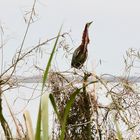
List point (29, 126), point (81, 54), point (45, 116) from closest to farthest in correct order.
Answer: point (45, 116)
point (29, 126)
point (81, 54)

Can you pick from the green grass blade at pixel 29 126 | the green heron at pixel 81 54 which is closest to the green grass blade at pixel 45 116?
the green grass blade at pixel 29 126

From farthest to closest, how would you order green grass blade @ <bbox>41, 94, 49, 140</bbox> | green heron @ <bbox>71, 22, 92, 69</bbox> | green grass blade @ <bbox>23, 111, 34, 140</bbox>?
1. green heron @ <bbox>71, 22, 92, 69</bbox>
2. green grass blade @ <bbox>23, 111, 34, 140</bbox>
3. green grass blade @ <bbox>41, 94, 49, 140</bbox>

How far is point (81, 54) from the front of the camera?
1.13 meters

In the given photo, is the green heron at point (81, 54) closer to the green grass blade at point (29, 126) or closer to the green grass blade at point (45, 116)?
the green grass blade at point (29, 126)

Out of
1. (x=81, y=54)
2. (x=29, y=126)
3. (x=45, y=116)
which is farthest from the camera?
(x=81, y=54)

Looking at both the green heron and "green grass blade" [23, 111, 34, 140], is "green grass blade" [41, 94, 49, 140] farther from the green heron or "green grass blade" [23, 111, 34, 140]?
the green heron

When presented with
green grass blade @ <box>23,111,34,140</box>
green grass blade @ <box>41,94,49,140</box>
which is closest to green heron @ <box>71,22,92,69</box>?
green grass blade @ <box>23,111,34,140</box>

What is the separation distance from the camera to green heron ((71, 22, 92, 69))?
1128mm

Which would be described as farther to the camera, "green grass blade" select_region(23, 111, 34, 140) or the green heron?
the green heron

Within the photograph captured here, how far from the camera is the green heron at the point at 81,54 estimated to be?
3.70ft

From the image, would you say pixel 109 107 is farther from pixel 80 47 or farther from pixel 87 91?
pixel 80 47

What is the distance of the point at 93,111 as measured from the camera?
1.05 m

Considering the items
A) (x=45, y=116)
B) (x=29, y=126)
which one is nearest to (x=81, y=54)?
(x=29, y=126)

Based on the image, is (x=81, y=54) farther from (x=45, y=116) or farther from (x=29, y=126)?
(x=45, y=116)
